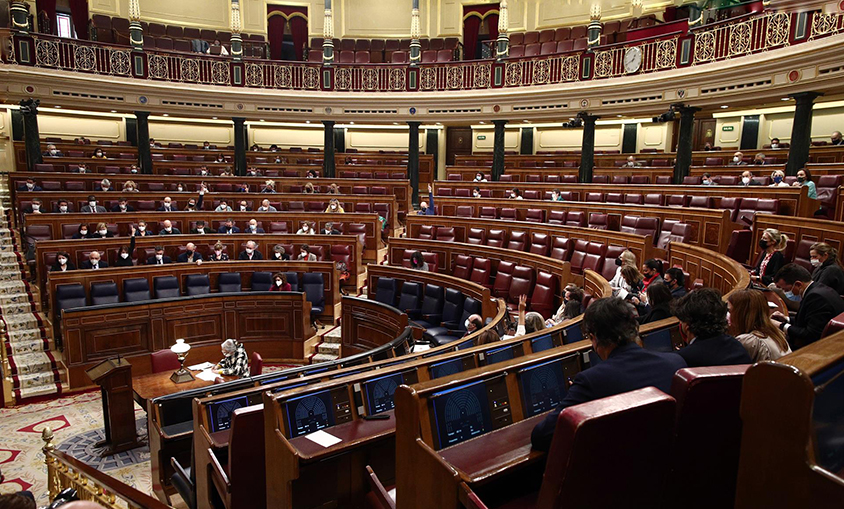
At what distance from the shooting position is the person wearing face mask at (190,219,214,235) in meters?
9.10

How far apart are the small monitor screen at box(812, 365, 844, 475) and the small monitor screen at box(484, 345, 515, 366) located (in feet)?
6.96

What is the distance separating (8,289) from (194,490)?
22.7 feet

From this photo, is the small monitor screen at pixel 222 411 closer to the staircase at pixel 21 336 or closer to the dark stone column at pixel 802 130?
the staircase at pixel 21 336

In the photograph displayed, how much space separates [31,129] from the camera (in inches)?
460

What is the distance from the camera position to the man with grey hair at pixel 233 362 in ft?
16.4

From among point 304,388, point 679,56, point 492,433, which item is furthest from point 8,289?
point 679,56

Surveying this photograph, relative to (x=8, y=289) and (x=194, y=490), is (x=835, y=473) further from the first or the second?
(x=8, y=289)

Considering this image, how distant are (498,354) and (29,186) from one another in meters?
10.4

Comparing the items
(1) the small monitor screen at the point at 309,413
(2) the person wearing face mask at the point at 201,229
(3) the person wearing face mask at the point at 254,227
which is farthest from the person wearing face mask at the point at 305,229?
(1) the small monitor screen at the point at 309,413

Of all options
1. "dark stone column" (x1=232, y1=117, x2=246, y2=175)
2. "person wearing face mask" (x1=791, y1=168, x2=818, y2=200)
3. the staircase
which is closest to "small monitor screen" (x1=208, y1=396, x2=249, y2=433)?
the staircase

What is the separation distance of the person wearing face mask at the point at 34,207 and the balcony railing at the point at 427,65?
4154 millimetres

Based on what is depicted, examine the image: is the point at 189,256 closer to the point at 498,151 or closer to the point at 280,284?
the point at 280,284

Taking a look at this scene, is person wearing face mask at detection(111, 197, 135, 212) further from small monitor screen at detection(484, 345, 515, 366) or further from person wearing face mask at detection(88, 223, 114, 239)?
small monitor screen at detection(484, 345, 515, 366)

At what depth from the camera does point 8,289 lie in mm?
8023
